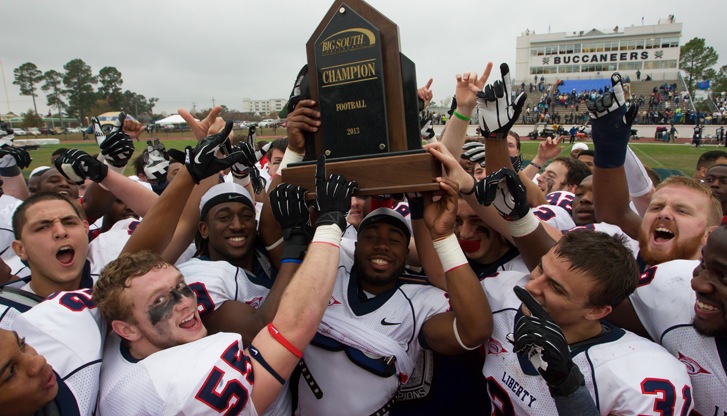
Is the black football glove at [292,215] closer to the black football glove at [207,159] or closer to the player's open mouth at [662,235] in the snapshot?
the black football glove at [207,159]

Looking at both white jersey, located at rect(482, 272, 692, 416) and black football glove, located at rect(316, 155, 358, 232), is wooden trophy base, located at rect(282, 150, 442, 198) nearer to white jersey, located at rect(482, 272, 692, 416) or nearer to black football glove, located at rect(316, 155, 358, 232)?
black football glove, located at rect(316, 155, 358, 232)

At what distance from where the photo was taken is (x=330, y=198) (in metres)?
1.97

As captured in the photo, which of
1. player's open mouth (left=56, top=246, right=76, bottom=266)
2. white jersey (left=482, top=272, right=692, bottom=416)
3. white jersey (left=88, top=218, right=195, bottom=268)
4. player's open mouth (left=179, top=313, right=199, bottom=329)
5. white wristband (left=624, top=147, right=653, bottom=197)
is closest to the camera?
white jersey (left=482, top=272, right=692, bottom=416)

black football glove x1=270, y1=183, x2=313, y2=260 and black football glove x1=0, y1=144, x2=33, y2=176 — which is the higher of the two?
black football glove x1=0, y1=144, x2=33, y2=176

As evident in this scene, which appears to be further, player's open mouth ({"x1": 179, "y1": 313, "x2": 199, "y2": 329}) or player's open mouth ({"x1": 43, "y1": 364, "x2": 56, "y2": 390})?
player's open mouth ({"x1": 179, "y1": 313, "x2": 199, "y2": 329})

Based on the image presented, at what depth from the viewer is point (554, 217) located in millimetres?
3105

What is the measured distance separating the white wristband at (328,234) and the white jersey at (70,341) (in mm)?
941

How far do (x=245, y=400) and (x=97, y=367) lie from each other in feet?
1.88

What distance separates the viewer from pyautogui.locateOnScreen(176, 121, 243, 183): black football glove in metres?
2.08

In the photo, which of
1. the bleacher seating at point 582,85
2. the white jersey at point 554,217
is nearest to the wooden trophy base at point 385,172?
the white jersey at point 554,217

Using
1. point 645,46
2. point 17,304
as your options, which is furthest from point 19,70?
point 645,46

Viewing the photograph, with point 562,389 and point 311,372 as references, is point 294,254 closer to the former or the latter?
point 311,372

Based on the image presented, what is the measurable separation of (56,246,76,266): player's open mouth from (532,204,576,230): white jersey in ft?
9.29

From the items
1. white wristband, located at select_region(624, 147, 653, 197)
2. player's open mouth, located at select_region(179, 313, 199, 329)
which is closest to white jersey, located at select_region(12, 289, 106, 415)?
player's open mouth, located at select_region(179, 313, 199, 329)
